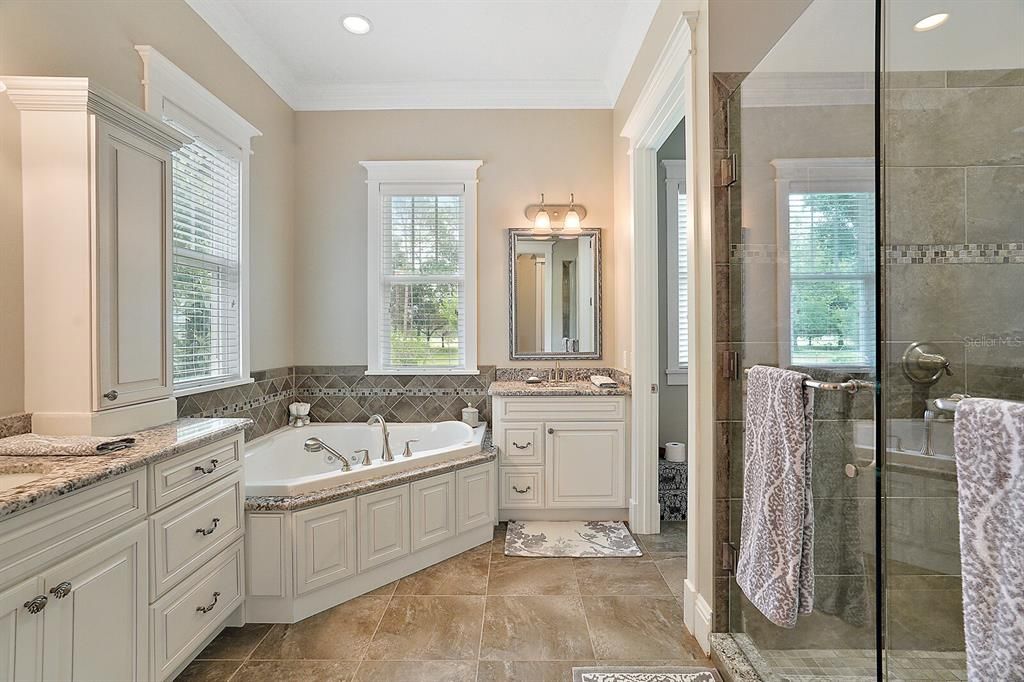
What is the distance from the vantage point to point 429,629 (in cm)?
213

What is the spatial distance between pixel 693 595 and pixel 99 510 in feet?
6.80

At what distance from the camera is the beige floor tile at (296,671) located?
72.3 inches

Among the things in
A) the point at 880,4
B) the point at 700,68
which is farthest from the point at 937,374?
the point at 700,68

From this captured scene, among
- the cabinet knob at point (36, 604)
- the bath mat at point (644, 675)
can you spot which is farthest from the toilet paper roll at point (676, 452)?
the cabinet knob at point (36, 604)

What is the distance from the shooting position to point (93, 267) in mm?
1683

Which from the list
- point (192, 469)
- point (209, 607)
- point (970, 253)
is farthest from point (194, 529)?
point (970, 253)

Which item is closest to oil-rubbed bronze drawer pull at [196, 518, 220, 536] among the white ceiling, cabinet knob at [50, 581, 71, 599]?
cabinet knob at [50, 581, 71, 599]

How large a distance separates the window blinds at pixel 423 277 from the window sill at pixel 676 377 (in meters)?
1.51

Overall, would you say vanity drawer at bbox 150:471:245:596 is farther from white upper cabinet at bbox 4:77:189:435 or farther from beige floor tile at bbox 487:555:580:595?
beige floor tile at bbox 487:555:580:595

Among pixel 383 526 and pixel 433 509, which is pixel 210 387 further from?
pixel 433 509

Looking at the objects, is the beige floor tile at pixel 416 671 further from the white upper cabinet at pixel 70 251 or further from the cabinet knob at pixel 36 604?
the white upper cabinet at pixel 70 251

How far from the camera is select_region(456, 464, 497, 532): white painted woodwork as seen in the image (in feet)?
9.37

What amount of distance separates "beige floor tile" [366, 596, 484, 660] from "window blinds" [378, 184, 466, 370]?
1729 millimetres

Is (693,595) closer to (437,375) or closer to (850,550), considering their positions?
(850,550)
